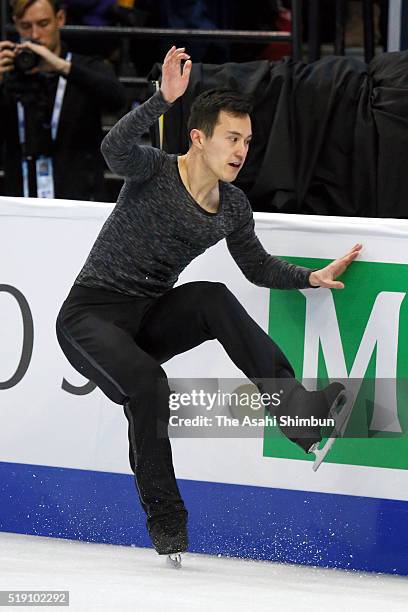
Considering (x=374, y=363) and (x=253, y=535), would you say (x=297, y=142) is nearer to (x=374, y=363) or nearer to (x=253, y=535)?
(x=374, y=363)

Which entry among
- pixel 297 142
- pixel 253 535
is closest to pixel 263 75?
pixel 297 142

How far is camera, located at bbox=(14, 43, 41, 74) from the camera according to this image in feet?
18.2

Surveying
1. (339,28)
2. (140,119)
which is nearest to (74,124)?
(339,28)

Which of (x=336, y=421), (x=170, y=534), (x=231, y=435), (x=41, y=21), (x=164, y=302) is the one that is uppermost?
(x=41, y=21)

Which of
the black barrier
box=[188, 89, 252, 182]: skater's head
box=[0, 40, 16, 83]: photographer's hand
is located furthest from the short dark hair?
the black barrier

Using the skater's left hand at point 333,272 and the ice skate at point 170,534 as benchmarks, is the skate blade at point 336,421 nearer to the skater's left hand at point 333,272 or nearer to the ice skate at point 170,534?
the skater's left hand at point 333,272

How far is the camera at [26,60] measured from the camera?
18.2 feet

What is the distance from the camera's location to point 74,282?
4141 mm

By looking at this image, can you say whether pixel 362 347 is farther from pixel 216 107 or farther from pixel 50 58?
pixel 50 58

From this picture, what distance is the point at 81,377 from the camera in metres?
4.40

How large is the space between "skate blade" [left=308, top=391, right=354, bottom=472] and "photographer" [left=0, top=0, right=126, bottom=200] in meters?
2.05

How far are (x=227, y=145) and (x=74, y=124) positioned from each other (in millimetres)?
1935

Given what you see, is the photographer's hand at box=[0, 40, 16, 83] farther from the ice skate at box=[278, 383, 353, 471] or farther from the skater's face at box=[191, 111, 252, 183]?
the ice skate at box=[278, 383, 353, 471]

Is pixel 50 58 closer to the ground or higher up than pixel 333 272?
higher up
